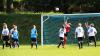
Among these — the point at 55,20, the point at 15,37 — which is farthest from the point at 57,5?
the point at 15,37

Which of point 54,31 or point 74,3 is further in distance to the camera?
point 74,3

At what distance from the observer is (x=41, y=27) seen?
45.2 metres

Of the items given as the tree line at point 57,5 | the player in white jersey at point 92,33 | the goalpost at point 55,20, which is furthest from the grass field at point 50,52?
the tree line at point 57,5

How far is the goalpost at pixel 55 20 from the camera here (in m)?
45.1

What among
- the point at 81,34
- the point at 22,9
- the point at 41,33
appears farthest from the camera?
the point at 22,9

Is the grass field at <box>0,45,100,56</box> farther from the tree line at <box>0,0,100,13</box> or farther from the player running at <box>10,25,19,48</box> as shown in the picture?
the tree line at <box>0,0,100,13</box>

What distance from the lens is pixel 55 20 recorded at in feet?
151

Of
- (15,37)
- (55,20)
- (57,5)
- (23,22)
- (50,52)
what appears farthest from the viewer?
(57,5)

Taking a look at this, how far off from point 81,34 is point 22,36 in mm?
9404

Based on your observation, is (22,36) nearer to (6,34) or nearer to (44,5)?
(6,34)

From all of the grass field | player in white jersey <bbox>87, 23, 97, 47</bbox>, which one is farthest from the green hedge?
the grass field

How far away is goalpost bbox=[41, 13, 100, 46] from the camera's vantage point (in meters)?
Result: 45.1

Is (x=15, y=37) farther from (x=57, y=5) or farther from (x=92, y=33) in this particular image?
(x=57, y=5)

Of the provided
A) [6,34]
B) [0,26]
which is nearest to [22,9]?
[0,26]
